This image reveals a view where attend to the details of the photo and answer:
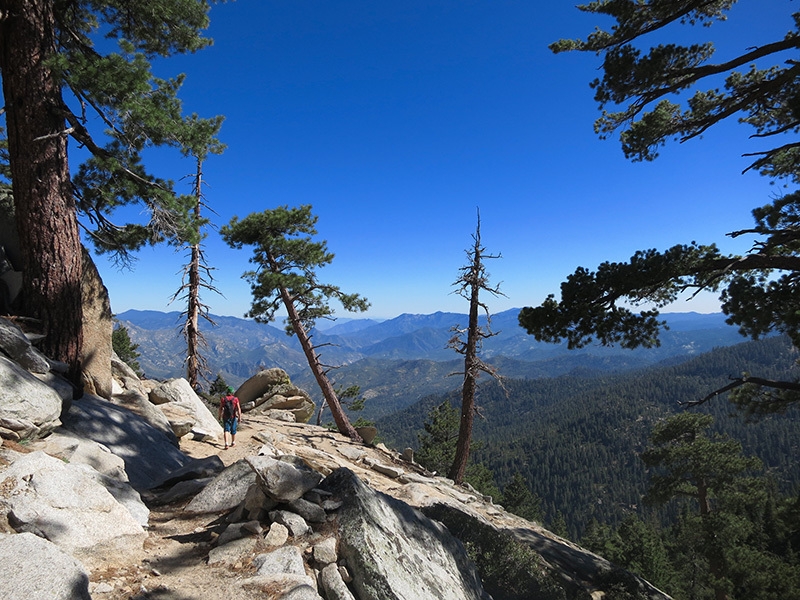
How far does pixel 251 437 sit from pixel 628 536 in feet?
149

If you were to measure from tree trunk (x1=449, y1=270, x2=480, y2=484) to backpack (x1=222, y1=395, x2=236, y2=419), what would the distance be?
26.5 feet

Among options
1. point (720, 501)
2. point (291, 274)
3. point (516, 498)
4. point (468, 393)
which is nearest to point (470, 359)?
point (468, 393)

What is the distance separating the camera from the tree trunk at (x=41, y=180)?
6.95 meters

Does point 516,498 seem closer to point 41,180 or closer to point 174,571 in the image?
point 174,571

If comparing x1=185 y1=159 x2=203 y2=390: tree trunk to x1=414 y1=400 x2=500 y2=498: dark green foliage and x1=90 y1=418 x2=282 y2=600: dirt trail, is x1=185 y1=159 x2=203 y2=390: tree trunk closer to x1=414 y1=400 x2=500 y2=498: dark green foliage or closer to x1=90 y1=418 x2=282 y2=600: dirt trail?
x1=90 y1=418 x2=282 y2=600: dirt trail

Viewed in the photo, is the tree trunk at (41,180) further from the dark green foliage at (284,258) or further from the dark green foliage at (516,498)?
the dark green foliage at (516,498)

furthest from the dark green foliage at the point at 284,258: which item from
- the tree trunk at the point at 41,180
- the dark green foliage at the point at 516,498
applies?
the dark green foliage at the point at 516,498

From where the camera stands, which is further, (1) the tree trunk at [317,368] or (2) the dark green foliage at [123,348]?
(2) the dark green foliage at [123,348]

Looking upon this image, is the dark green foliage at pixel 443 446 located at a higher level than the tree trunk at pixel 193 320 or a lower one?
lower

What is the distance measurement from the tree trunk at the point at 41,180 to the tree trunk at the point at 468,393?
11569mm

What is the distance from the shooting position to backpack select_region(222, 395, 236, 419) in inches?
427

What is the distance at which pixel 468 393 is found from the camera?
1501 centimetres

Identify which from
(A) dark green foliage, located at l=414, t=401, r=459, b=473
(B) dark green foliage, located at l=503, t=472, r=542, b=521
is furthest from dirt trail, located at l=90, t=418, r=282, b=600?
(B) dark green foliage, located at l=503, t=472, r=542, b=521

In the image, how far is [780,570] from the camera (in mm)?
19656
